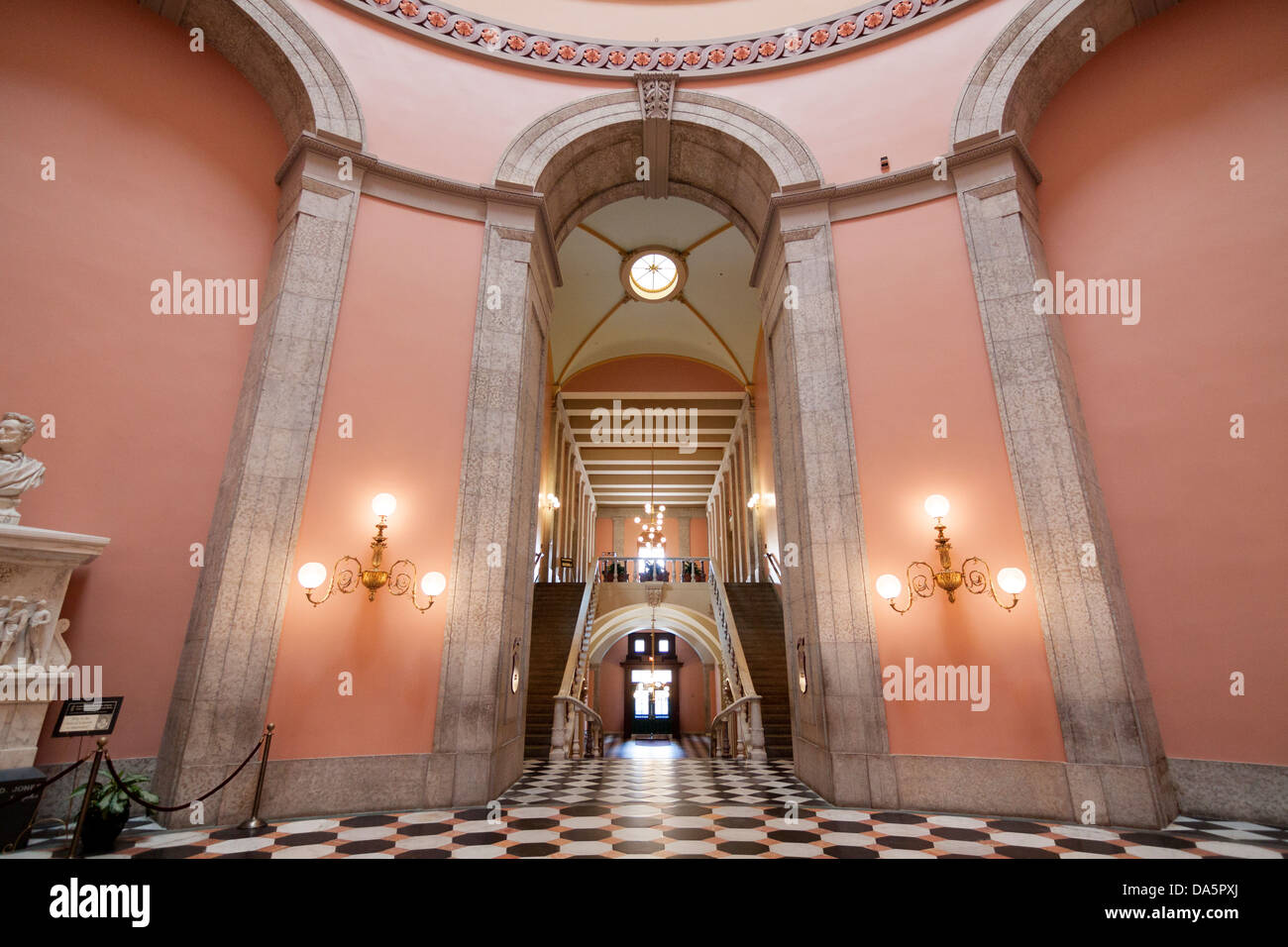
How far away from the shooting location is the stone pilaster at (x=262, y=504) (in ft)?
15.7

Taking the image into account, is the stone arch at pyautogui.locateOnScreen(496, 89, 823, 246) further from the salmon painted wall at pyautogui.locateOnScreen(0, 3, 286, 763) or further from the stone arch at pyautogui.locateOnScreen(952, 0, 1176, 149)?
the salmon painted wall at pyautogui.locateOnScreen(0, 3, 286, 763)

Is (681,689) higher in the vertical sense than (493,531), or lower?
lower

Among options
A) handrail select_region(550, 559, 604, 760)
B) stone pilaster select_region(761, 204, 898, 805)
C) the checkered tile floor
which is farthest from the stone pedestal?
stone pilaster select_region(761, 204, 898, 805)

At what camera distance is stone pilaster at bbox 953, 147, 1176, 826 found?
4.75 meters

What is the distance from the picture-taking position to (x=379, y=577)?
5453 millimetres

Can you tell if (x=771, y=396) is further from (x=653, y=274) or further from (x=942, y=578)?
(x=653, y=274)

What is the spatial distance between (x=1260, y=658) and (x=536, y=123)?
8868 millimetres

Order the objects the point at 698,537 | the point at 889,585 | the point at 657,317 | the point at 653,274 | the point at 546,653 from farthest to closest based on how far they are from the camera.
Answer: the point at 698,537 → the point at 657,317 → the point at 653,274 → the point at 546,653 → the point at 889,585

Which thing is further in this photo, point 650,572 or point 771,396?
point 650,572

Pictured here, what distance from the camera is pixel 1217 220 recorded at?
18.7ft

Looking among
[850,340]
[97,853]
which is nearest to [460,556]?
[97,853]

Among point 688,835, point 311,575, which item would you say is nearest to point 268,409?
point 311,575

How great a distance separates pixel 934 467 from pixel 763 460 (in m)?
8.75
